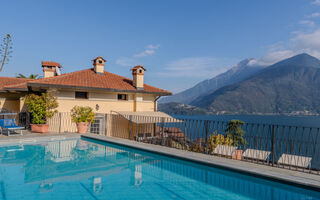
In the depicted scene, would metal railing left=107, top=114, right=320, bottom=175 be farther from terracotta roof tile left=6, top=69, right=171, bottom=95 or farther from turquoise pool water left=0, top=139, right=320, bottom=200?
terracotta roof tile left=6, top=69, right=171, bottom=95

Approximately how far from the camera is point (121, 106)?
1972 cm

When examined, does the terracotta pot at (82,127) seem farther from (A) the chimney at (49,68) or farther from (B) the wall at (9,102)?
(B) the wall at (9,102)

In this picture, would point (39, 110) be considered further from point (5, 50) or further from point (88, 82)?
point (5, 50)

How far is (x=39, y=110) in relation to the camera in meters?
14.7

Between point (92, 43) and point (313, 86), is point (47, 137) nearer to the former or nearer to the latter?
→ point (92, 43)

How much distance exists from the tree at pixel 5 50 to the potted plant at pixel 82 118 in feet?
67.1

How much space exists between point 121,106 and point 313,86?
8852 inches

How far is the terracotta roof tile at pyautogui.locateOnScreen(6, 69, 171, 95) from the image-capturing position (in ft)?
53.4

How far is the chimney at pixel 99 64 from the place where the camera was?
70.8 ft

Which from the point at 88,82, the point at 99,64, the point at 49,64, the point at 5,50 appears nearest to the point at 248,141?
the point at 88,82

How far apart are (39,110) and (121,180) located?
1067cm

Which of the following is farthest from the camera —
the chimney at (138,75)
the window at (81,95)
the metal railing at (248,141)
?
the chimney at (138,75)

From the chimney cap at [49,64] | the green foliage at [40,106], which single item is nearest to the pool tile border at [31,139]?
the green foliage at [40,106]

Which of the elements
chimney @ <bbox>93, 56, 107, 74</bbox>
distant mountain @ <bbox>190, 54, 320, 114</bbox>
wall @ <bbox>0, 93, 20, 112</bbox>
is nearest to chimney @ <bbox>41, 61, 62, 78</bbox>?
wall @ <bbox>0, 93, 20, 112</bbox>
